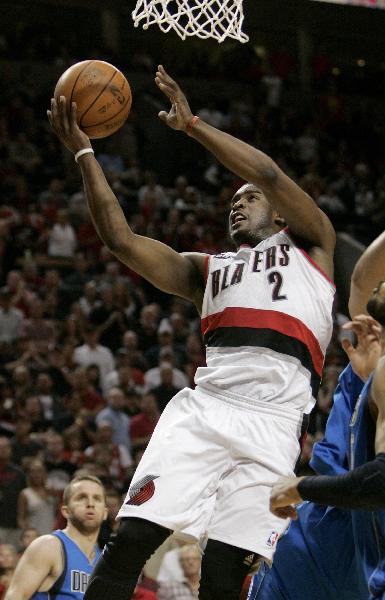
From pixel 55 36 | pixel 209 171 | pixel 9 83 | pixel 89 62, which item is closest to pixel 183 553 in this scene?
pixel 89 62

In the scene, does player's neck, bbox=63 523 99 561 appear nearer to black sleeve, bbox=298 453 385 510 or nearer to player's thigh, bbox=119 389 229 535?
player's thigh, bbox=119 389 229 535

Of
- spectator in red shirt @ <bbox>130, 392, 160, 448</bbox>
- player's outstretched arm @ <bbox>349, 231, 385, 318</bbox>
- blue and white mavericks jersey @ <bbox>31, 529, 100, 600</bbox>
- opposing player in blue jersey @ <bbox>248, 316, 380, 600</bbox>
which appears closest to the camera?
player's outstretched arm @ <bbox>349, 231, 385, 318</bbox>

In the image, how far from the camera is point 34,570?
557 centimetres

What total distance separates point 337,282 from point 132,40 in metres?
7.91

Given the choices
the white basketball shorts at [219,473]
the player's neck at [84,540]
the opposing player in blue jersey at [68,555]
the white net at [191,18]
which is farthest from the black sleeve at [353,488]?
the player's neck at [84,540]

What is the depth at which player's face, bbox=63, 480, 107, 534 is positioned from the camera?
231 inches

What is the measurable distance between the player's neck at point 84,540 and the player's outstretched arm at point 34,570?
0.53ft

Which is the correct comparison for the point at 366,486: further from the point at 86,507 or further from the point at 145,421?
the point at 145,421

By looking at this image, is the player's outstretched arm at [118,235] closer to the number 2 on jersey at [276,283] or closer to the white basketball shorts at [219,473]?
the number 2 on jersey at [276,283]

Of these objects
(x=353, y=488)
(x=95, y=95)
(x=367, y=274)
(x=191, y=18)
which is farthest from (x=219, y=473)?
(x=191, y=18)

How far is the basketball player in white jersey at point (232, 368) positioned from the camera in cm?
399

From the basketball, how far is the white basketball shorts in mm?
1345

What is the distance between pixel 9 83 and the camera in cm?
1695

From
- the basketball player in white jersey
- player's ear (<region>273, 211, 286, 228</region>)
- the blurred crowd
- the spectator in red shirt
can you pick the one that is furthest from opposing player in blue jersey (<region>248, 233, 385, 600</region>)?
the spectator in red shirt
